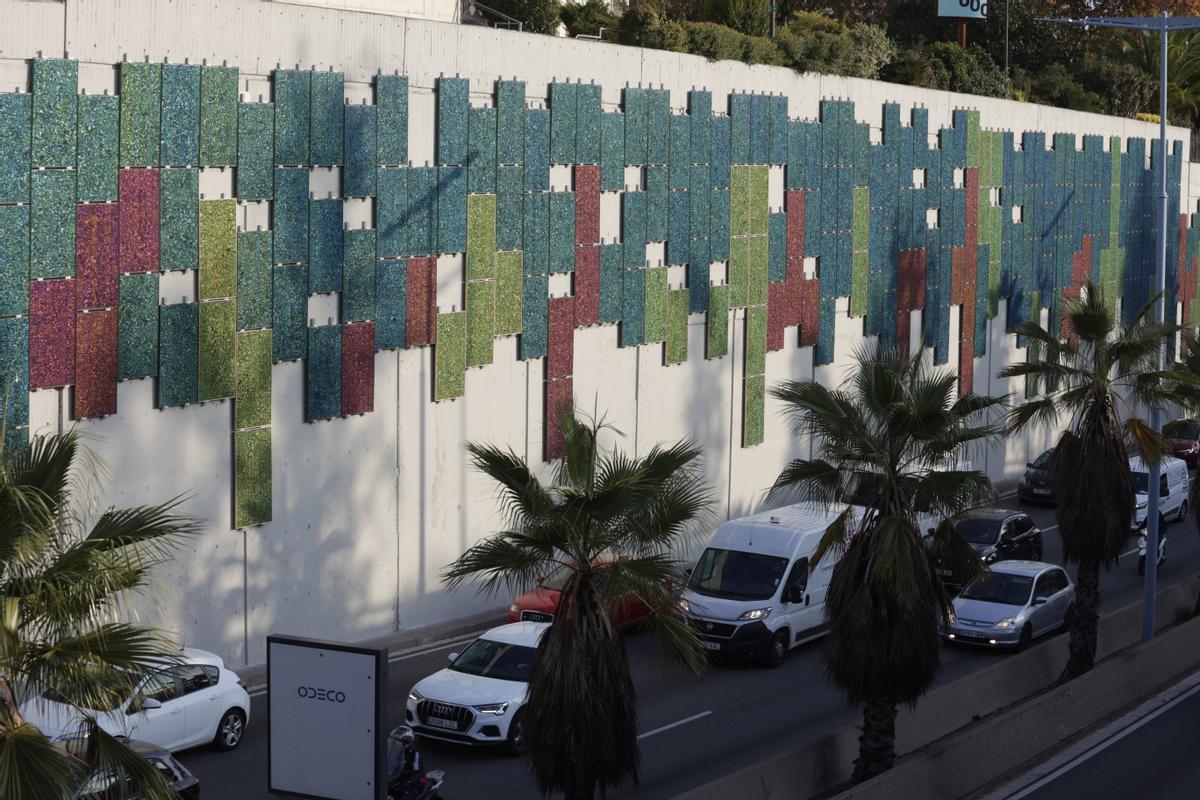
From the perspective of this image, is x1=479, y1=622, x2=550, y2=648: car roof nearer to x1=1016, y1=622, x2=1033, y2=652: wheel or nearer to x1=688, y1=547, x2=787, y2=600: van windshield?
x1=688, y1=547, x2=787, y2=600: van windshield

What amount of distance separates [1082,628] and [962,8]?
88.5ft

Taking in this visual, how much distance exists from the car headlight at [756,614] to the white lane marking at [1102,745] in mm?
5485

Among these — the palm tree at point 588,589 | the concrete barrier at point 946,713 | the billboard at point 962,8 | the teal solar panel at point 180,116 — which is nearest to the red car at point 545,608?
the concrete barrier at point 946,713

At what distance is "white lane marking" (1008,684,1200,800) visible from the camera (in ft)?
65.3

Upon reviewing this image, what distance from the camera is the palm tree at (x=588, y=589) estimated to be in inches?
591

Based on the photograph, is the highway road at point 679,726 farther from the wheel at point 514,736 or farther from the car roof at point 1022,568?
the car roof at point 1022,568

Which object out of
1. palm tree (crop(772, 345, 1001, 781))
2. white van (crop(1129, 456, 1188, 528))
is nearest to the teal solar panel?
palm tree (crop(772, 345, 1001, 781))

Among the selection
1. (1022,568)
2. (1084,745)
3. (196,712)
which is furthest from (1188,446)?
(196,712)

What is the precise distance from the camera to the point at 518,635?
21.6 m

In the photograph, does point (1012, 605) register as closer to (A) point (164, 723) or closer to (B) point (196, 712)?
(B) point (196, 712)

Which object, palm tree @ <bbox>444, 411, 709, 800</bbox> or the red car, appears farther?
the red car

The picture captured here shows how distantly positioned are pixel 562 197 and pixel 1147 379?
10457 millimetres

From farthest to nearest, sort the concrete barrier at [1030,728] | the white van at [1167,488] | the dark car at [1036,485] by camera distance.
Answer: the dark car at [1036,485] < the white van at [1167,488] < the concrete barrier at [1030,728]

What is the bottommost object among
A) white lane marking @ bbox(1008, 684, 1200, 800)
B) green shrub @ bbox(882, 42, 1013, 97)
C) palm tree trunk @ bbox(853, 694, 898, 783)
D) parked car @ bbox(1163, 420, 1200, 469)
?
white lane marking @ bbox(1008, 684, 1200, 800)
